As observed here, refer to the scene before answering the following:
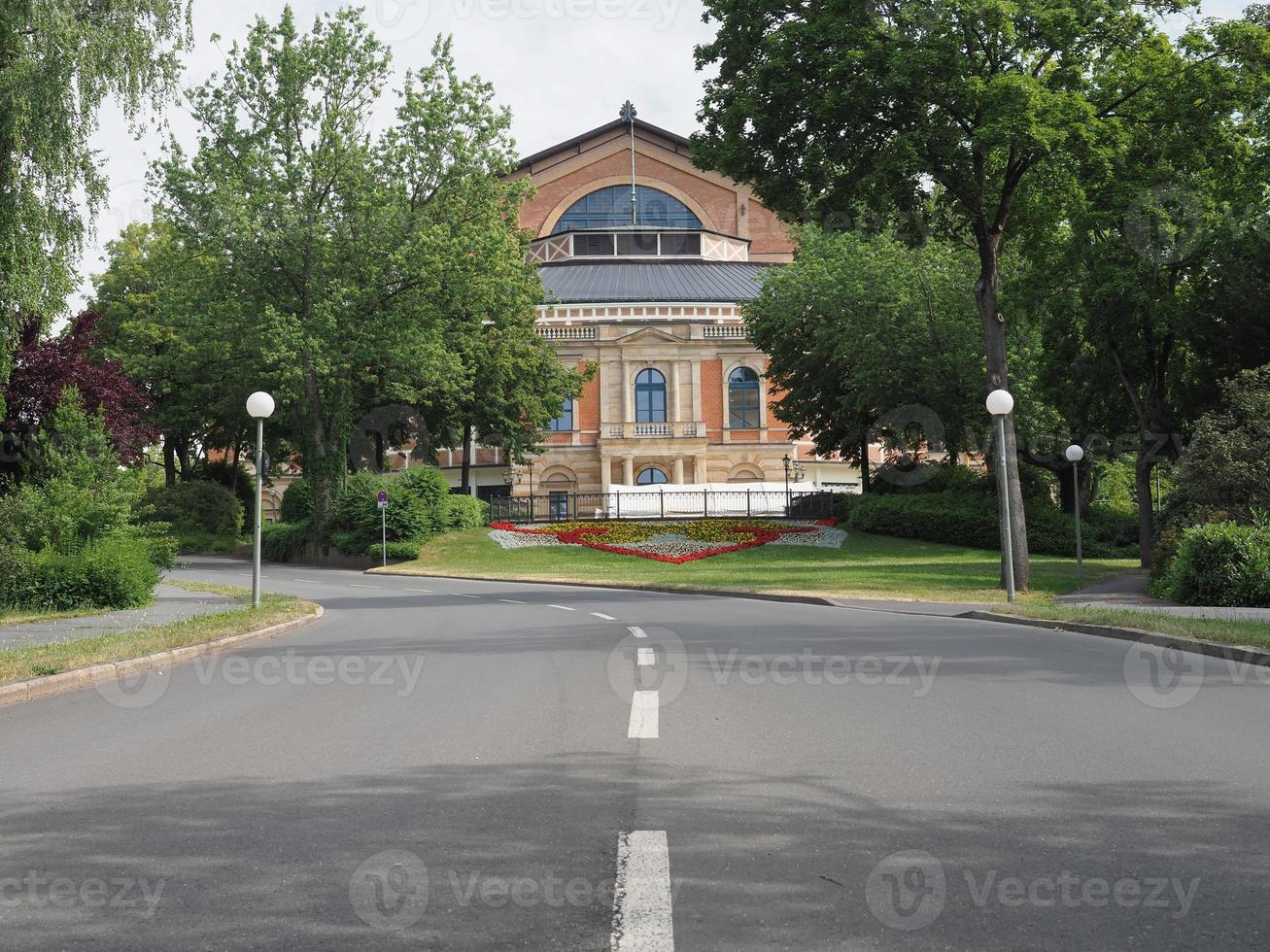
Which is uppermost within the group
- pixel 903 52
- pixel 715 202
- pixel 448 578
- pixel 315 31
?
pixel 715 202

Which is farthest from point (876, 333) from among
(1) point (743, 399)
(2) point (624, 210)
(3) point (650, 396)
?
(2) point (624, 210)

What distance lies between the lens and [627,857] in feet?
16.5

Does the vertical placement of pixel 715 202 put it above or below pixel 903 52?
above

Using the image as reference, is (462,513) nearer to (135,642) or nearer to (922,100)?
(922,100)

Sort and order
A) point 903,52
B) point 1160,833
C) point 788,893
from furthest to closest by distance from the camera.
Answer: point 903,52, point 1160,833, point 788,893

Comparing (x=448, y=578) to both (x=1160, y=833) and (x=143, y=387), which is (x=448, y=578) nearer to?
(x=143, y=387)

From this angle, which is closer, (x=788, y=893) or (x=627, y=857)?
(x=788, y=893)

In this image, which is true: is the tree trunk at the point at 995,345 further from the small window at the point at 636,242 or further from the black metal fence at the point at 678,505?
the small window at the point at 636,242

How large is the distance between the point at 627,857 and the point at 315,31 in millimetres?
39190

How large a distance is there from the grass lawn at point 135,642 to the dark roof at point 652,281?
55146mm

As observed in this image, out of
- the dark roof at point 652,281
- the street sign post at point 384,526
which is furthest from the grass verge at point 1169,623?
the dark roof at point 652,281

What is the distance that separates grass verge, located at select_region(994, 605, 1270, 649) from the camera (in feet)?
43.6

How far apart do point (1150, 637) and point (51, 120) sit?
1658 centimetres

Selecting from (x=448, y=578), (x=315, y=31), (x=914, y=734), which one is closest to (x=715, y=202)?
(x=315, y=31)
